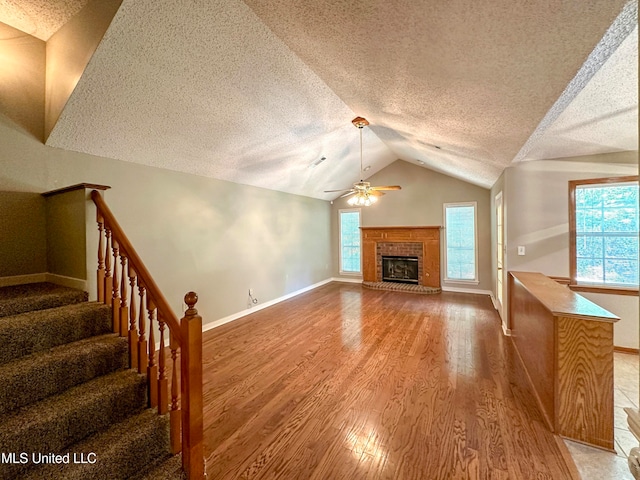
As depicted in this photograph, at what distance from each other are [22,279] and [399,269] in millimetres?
6843

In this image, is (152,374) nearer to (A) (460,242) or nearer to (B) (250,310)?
(B) (250,310)

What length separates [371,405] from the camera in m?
2.33

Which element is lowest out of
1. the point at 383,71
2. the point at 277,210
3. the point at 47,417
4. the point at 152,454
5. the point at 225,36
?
the point at 152,454

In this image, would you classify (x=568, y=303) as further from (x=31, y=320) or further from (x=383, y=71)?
(x=31, y=320)

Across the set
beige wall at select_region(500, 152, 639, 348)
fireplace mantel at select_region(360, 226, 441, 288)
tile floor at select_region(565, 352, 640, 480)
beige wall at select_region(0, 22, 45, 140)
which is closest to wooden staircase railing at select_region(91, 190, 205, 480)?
beige wall at select_region(0, 22, 45, 140)

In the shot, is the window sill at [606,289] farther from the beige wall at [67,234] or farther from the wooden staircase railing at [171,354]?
the beige wall at [67,234]

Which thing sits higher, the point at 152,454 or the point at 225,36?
the point at 225,36

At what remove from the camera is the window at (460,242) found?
20.7 feet

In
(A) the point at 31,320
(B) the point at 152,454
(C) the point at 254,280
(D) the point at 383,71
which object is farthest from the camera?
(C) the point at 254,280

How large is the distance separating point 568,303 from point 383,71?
2407 millimetres

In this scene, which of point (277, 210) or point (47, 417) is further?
point (277, 210)

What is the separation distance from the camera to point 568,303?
215 centimetres

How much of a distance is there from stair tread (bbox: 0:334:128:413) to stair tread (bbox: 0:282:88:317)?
0.46 metres

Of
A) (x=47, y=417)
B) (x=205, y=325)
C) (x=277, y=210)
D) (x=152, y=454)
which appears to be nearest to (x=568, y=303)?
(x=152, y=454)
